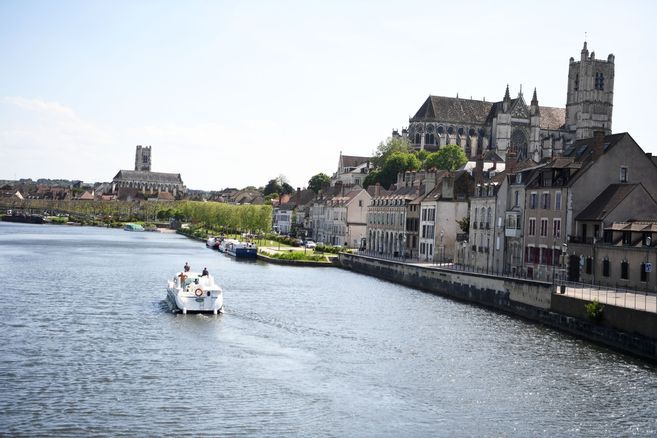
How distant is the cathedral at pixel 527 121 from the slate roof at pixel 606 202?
350ft

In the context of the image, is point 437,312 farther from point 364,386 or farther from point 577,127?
point 577,127

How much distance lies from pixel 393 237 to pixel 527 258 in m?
37.6

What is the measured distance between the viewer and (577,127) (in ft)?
586

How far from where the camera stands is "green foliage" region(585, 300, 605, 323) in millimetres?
45125

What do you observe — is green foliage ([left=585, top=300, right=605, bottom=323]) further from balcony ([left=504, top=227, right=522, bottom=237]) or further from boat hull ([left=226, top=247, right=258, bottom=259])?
boat hull ([left=226, top=247, right=258, bottom=259])

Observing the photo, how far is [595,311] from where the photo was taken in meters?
45.5

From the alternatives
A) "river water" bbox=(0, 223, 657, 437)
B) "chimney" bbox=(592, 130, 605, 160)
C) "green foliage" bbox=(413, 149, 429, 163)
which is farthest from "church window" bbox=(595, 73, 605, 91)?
"river water" bbox=(0, 223, 657, 437)

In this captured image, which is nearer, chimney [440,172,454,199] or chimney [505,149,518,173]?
chimney [505,149,518,173]

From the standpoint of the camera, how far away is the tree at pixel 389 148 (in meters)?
171

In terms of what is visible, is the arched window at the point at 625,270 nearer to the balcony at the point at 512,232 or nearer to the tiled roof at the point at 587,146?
the tiled roof at the point at 587,146

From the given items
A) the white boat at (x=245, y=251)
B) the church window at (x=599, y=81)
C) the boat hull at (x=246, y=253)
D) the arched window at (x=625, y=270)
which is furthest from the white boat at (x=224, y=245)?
the church window at (x=599, y=81)

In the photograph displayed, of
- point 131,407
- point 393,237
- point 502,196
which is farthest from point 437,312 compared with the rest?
point 393,237

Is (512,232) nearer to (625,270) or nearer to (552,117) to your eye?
(625,270)

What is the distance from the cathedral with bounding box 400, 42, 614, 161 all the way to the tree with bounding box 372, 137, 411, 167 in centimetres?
598
